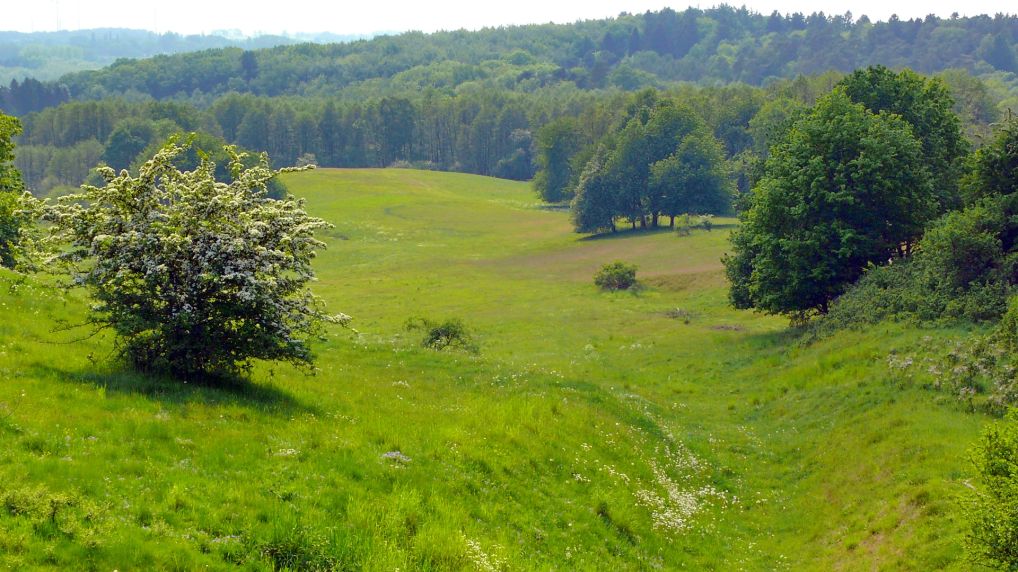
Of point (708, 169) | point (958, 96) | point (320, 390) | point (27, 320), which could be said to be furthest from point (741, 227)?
point (958, 96)

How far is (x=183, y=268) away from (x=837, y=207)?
41222 millimetres

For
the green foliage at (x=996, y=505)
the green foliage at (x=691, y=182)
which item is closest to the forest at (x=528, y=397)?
the green foliage at (x=996, y=505)

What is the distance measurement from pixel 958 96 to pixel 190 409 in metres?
182

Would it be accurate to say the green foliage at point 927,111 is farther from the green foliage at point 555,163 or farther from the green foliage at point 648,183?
the green foliage at point 555,163

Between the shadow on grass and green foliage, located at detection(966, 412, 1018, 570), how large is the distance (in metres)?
16.2

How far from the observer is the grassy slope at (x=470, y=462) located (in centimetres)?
1443

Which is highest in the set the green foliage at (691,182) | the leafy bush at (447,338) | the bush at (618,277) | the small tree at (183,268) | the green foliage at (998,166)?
the green foliage at (998,166)

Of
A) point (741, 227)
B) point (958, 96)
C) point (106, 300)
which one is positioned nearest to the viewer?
point (106, 300)

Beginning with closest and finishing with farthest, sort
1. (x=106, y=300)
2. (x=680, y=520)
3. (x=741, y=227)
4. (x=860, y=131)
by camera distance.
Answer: (x=106, y=300) → (x=680, y=520) → (x=860, y=131) → (x=741, y=227)

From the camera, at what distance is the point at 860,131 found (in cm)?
5119

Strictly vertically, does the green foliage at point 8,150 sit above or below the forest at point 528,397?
above

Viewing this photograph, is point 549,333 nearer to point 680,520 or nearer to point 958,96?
point 680,520

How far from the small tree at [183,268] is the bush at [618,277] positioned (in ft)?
215

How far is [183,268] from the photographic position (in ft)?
70.8
